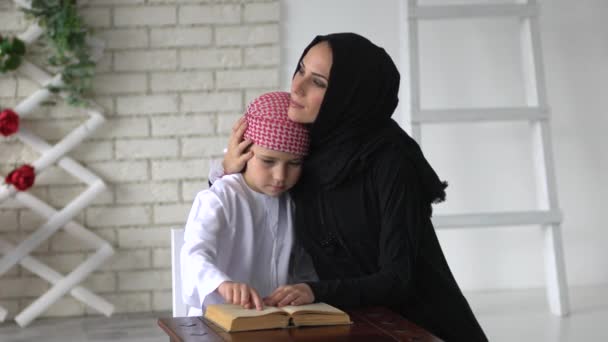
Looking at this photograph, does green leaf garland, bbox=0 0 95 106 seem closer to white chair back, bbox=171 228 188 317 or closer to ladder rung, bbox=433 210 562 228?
ladder rung, bbox=433 210 562 228

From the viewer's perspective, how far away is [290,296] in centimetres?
126

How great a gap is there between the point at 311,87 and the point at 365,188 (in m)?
0.18

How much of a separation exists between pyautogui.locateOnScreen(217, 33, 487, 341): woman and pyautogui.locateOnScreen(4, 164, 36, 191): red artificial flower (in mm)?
2010

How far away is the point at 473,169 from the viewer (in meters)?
3.54

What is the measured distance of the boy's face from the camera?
145cm

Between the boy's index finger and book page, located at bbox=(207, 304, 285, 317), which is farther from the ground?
the boy's index finger

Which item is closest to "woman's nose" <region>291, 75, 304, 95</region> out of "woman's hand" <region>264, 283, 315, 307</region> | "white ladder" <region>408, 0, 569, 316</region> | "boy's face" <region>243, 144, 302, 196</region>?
"boy's face" <region>243, 144, 302, 196</region>

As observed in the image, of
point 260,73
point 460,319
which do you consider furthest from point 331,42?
point 260,73

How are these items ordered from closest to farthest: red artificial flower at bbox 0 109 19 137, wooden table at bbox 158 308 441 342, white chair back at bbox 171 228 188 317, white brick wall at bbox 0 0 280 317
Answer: wooden table at bbox 158 308 441 342
white chair back at bbox 171 228 188 317
red artificial flower at bbox 0 109 19 137
white brick wall at bbox 0 0 280 317

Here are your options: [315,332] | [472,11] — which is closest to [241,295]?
[315,332]

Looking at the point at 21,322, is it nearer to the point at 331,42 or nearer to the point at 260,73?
the point at 260,73

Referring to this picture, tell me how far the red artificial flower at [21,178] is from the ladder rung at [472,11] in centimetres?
149

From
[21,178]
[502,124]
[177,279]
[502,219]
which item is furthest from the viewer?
[502,124]

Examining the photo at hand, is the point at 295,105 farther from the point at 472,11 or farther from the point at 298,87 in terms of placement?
the point at 472,11
